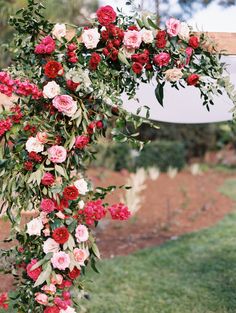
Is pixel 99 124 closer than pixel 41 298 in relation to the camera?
No

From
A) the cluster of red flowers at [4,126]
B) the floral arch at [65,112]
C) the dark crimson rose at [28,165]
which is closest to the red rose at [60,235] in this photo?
the floral arch at [65,112]

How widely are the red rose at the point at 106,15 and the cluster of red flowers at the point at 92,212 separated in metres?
0.97

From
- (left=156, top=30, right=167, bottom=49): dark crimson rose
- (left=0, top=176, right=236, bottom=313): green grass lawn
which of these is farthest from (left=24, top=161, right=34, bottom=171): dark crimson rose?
(left=0, top=176, right=236, bottom=313): green grass lawn

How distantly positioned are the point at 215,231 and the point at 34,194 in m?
5.15

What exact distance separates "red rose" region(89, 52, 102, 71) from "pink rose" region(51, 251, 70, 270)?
992 mm

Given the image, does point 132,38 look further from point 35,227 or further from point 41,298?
point 41,298

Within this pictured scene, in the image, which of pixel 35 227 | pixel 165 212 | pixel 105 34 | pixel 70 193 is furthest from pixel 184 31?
pixel 165 212

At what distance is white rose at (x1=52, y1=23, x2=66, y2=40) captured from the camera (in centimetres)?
297

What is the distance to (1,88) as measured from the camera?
9.58 ft

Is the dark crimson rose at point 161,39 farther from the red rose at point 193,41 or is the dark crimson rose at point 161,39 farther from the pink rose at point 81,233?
the pink rose at point 81,233

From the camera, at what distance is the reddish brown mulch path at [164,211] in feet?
24.5

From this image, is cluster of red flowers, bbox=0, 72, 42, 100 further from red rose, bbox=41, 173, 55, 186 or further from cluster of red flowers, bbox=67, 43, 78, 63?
red rose, bbox=41, 173, 55, 186

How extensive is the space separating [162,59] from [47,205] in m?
0.98

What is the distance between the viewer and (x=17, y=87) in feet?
9.53
